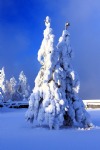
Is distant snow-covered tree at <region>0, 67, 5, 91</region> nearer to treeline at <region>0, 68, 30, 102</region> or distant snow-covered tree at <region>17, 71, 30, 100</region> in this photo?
treeline at <region>0, 68, 30, 102</region>

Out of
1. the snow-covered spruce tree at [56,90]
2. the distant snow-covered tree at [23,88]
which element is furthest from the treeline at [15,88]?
the snow-covered spruce tree at [56,90]

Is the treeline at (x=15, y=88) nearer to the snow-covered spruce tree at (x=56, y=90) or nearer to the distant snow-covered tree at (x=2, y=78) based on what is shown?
the distant snow-covered tree at (x=2, y=78)

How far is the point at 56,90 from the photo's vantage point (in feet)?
74.2

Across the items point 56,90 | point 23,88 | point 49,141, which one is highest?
point 23,88

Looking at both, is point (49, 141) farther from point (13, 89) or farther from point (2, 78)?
point (13, 89)

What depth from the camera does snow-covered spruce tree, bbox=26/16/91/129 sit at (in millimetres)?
22219

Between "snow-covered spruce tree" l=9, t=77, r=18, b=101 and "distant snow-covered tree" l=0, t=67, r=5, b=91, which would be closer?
"distant snow-covered tree" l=0, t=67, r=5, b=91

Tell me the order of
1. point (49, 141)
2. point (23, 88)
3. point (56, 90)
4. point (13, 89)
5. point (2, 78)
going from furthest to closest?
1. point (23, 88)
2. point (13, 89)
3. point (2, 78)
4. point (56, 90)
5. point (49, 141)

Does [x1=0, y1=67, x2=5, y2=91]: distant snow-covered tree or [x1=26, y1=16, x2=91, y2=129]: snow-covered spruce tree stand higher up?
[x1=0, y1=67, x2=5, y2=91]: distant snow-covered tree

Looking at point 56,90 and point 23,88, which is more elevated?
point 23,88

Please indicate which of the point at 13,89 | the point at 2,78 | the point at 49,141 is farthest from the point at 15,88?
the point at 49,141

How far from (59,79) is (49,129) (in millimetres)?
3300

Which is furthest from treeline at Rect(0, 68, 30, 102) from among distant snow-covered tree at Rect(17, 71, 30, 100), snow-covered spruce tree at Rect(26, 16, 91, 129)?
snow-covered spruce tree at Rect(26, 16, 91, 129)

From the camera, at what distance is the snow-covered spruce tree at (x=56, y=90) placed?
22219mm
